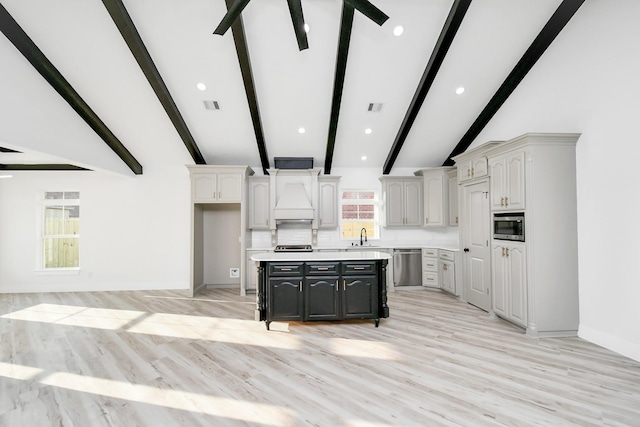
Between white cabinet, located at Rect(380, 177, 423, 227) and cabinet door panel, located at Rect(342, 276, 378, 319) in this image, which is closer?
cabinet door panel, located at Rect(342, 276, 378, 319)

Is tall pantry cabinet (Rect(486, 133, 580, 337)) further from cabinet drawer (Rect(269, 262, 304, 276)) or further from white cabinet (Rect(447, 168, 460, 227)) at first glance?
cabinet drawer (Rect(269, 262, 304, 276))

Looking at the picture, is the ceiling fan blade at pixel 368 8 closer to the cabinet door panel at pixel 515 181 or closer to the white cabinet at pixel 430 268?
the cabinet door panel at pixel 515 181

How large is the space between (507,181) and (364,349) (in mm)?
2734

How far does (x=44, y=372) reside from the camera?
2.55 meters

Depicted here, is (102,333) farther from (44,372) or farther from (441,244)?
(441,244)

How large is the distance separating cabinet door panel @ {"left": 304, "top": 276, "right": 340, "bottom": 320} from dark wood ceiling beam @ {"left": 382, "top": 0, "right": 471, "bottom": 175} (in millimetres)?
2960

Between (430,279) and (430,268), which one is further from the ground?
(430,268)

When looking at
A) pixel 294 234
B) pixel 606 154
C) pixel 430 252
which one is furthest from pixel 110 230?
pixel 606 154

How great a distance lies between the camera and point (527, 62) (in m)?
3.83

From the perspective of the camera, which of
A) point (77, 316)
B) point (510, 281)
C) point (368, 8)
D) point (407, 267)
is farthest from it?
point (407, 267)

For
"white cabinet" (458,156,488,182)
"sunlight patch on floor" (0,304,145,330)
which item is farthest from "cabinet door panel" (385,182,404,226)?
"sunlight patch on floor" (0,304,145,330)

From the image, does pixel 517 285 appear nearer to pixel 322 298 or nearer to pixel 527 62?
pixel 322 298

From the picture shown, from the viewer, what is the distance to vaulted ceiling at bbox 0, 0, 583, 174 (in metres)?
3.30

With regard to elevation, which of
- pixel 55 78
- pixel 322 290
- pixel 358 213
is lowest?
pixel 322 290
